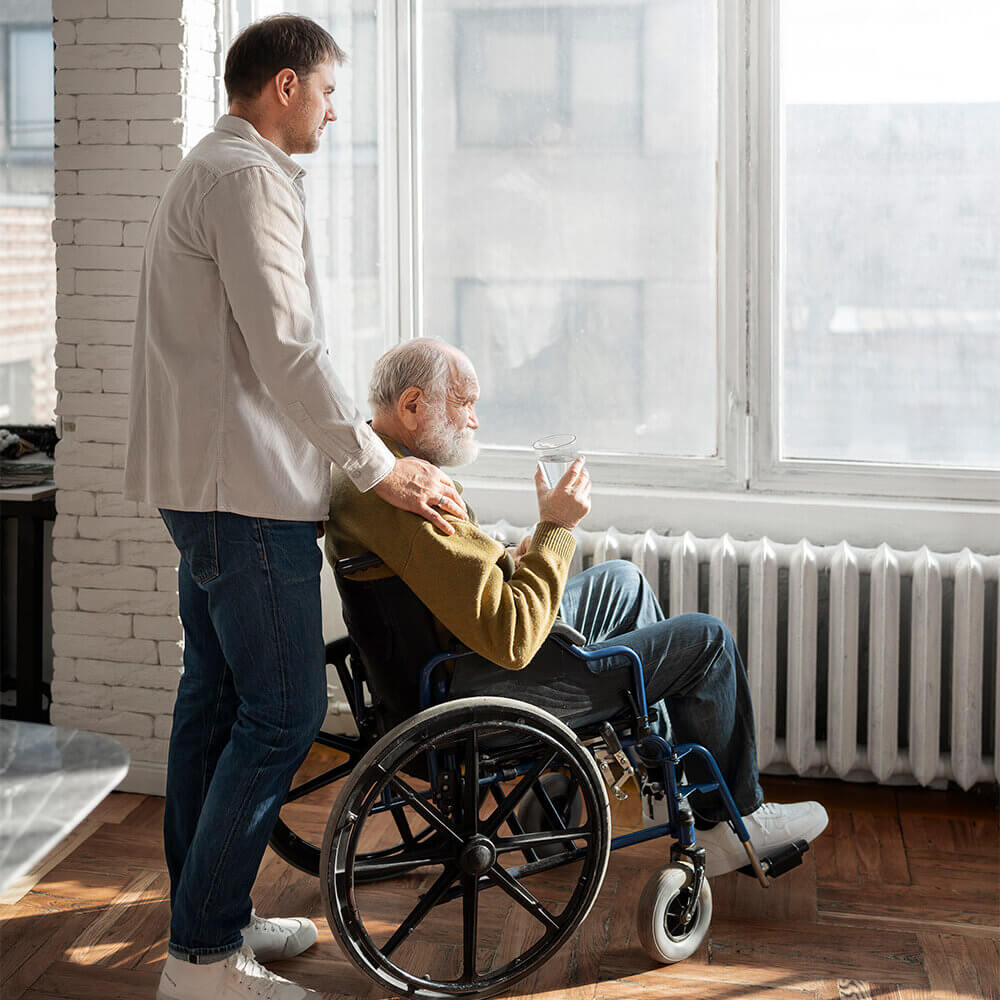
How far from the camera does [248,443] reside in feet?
6.10

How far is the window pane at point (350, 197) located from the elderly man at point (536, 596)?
3.16 feet

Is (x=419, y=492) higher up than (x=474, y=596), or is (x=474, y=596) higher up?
(x=419, y=492)

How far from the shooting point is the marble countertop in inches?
35.5

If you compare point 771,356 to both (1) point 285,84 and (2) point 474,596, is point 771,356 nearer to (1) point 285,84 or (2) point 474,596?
(2) point 474,596

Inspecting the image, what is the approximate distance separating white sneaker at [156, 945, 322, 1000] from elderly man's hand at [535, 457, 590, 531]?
2.86ft

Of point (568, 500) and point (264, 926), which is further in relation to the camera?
point (264, 926)

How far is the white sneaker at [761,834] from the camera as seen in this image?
88.3 inches

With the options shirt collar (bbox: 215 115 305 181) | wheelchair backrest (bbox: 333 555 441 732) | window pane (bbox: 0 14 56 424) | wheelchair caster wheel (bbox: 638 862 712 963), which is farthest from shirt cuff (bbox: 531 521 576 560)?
window pane (bbox: 0 14 56 424)

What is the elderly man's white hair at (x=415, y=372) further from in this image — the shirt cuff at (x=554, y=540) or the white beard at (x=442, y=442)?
the shirt cuff at (x=554, y=540)

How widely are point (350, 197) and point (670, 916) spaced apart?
185cm

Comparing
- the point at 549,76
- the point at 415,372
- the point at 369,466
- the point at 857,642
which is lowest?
the point at 857,642

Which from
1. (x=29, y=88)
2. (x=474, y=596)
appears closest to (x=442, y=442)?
(x=474, y=596)

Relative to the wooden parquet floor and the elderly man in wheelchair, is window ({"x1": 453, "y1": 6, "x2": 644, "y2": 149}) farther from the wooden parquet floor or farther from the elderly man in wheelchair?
the wooden parquet floor

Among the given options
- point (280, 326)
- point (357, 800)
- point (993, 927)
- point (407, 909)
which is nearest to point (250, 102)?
point (280, 326)
